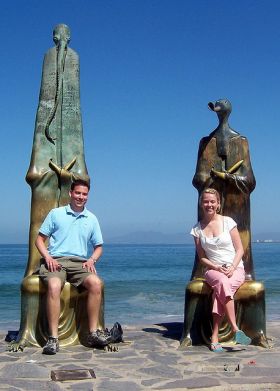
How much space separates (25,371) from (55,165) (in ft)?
9.12

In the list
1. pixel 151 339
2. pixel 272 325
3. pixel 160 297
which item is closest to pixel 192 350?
pixel 151 339

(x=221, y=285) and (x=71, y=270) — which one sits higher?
(x=71, y=270)

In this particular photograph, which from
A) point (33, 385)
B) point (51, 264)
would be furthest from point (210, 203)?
point (33, 385)

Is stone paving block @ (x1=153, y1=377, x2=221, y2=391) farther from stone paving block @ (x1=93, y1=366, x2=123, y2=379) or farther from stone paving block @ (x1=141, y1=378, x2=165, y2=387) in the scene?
stone paving block @ (x1=93, y1=366, x2=123, y2=379)

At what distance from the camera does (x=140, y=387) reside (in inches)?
207

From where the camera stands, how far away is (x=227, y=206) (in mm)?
7715

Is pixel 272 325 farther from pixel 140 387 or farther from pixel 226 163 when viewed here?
pixel 140 387

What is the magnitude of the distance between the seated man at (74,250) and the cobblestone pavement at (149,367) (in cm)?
49

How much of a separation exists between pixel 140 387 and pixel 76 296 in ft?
6.60

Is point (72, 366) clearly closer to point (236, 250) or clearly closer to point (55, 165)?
point (236, 250)

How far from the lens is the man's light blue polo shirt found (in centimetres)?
697

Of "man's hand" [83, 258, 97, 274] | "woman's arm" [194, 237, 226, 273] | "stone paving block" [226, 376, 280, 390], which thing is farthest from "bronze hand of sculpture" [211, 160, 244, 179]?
"stone paving block" [226, 376, 280, 390]

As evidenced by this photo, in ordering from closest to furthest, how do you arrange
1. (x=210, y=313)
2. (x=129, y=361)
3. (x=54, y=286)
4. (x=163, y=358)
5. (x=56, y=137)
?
1. (x=129, y=361)
2. (x=163, y=358)
3. (x=54, y=286)
4. (x=210, y=313)
5. (x=56, y=137)

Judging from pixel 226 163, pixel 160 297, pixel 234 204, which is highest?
pixel 226 163
